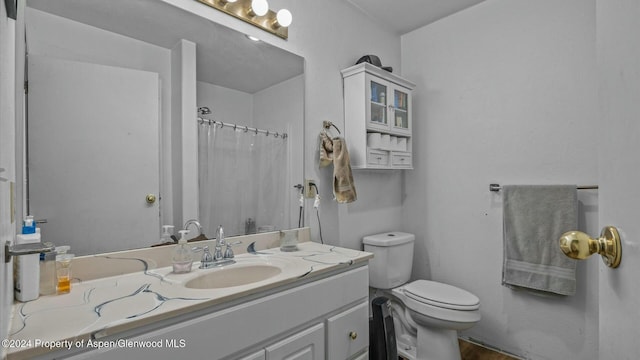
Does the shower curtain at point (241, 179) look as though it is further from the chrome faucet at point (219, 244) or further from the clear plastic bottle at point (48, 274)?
the clear plastic bottle at point (48, 274)

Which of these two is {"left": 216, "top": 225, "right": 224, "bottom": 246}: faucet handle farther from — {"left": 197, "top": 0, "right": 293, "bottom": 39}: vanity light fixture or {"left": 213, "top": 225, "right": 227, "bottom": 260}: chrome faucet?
{"left": 197, "top": 0, "right": 293, "bottom": 39}: vanity light fixture

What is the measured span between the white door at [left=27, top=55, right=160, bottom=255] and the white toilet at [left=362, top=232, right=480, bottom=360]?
4.49 feet

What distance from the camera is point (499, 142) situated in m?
1.97

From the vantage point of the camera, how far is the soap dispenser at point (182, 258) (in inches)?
44.4

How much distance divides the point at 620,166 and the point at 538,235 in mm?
1622

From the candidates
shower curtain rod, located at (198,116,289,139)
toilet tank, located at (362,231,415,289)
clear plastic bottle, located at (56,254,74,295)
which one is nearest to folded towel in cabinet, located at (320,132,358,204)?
shower curtain rod, located at (198,116,289,139)

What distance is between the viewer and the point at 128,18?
3.81 ft

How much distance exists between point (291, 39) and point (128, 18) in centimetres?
82

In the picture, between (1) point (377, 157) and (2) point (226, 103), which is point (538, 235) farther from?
(2) point (226, 103)

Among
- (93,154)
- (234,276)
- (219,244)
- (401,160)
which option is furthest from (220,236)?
(401,160)

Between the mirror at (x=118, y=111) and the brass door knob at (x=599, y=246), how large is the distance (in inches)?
50.4

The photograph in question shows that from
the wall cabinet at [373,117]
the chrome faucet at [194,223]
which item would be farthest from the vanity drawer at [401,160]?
the chrome faucet at [194,223]

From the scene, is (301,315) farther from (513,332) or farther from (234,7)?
(513,332)

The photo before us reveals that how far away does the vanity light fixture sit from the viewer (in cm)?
142
